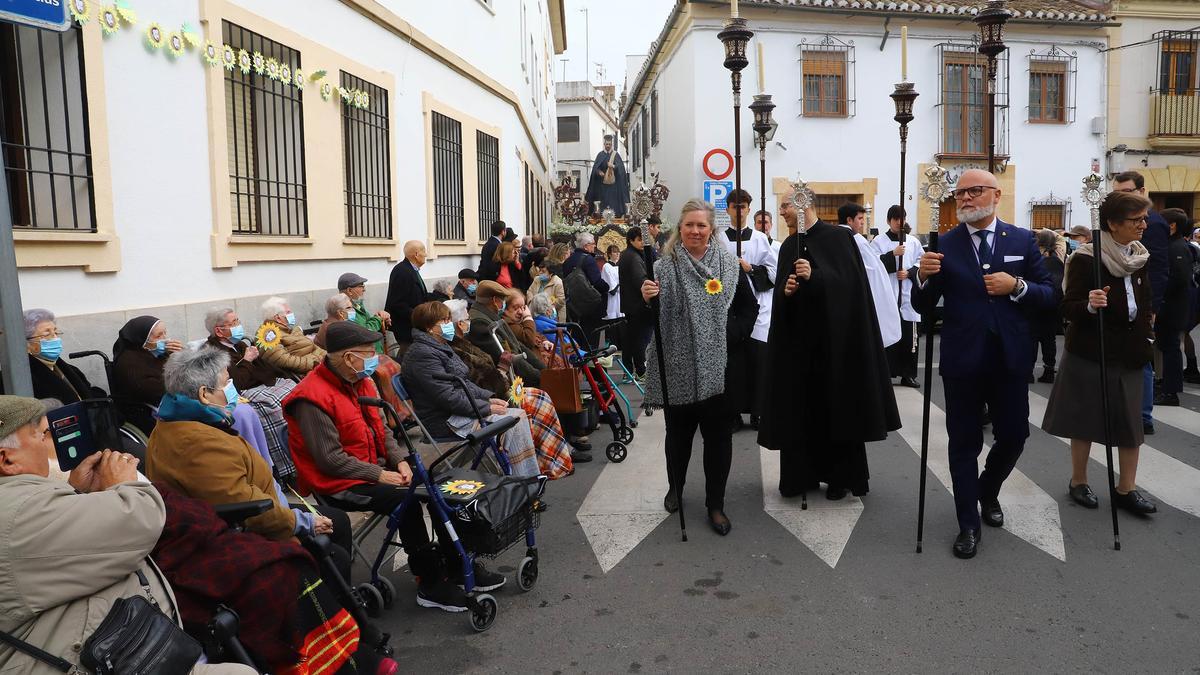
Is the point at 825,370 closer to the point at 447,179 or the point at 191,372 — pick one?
the point at 191,372

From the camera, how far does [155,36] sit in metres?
6.52

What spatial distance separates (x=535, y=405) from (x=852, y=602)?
120 inches

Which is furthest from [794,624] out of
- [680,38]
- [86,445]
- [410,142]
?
[680,38]

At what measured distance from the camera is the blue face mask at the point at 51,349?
4988 millimetres

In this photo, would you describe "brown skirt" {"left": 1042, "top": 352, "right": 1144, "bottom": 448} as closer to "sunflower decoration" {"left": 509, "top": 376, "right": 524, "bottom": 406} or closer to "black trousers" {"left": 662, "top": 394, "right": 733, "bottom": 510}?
"black trousers" {"left": 662, "top": 394, "right": 733, "bottom": 510}

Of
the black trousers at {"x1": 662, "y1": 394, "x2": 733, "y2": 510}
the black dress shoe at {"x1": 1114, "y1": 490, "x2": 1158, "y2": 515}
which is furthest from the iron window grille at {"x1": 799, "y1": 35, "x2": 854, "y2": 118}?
the black trousers at {"x1": 662, "y1": 394, "x2": 733, "y2": 510}

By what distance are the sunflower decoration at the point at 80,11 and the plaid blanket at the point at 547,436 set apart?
3.97m

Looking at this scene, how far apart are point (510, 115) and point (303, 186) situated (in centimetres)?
949

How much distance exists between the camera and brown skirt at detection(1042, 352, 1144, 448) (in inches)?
207

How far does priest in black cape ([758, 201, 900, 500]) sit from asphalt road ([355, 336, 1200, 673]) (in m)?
0.35

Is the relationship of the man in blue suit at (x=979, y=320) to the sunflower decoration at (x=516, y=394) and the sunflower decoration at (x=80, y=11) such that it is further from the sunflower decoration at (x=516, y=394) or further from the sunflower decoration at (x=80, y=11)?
the sunflower decoration at (x=80, y=11)

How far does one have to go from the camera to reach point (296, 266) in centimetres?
872

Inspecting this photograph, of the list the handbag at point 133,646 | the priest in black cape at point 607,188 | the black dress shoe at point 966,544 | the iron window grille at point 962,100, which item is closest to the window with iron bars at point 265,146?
the handbag at point 133,646

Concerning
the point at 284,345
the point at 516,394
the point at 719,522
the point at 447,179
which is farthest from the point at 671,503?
the point at 447,179
